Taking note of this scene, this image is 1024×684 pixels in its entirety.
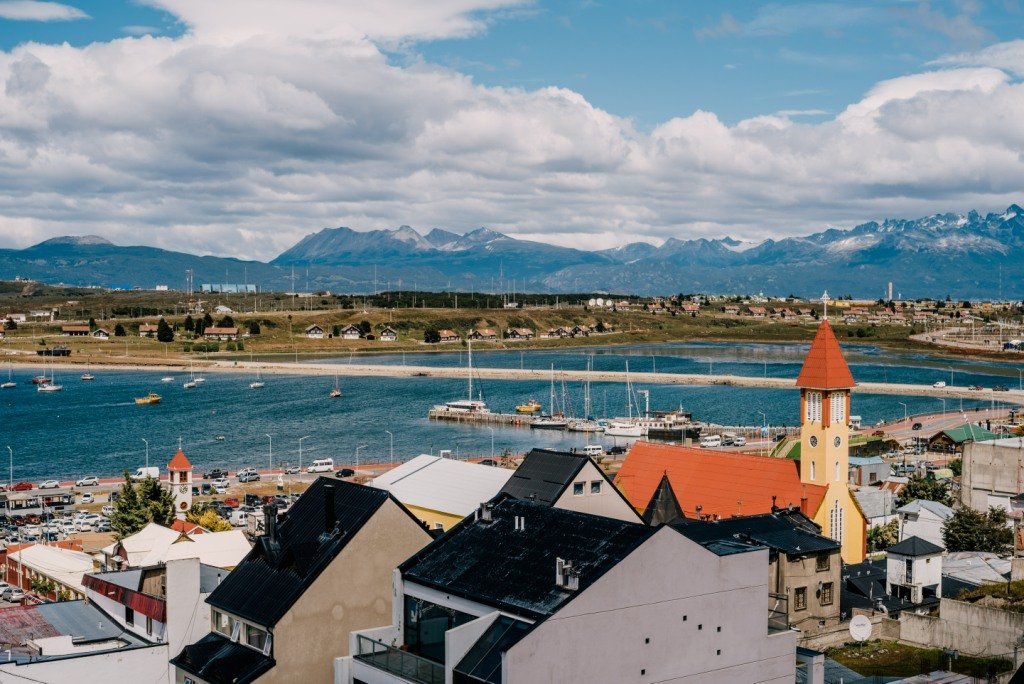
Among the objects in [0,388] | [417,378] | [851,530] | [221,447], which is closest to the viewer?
[851,530]

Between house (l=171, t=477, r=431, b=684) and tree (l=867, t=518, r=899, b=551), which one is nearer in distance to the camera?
house (l=171, t=477, r=431, b=684)

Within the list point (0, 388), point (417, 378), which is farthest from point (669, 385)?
point (0, 388)

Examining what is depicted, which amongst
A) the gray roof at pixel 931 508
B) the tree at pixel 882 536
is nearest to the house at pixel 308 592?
the tree at pixel 882 536

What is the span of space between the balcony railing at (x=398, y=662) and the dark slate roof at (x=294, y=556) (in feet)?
5.72

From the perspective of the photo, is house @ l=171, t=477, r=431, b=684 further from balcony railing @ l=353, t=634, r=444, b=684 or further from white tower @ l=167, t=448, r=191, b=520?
white tower @ l=167, t=448, r=191, b=520

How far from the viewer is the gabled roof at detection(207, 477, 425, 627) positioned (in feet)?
63.1

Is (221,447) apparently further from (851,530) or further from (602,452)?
(851,530)

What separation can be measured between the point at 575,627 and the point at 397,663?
3.12 meters

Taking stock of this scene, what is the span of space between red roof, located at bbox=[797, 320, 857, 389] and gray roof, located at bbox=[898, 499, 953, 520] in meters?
7.86

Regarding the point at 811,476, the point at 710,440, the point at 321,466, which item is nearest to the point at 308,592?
the point at 811,476

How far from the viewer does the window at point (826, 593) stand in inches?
1177

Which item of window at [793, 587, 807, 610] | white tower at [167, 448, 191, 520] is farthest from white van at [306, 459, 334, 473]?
window at [793, 587, 807, 610]

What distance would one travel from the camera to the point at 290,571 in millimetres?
19734

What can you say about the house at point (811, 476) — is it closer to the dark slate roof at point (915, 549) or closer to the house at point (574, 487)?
the dark slate roof at point (915, 549)
